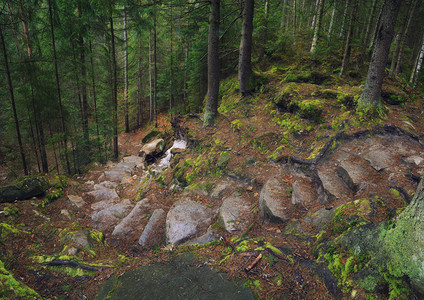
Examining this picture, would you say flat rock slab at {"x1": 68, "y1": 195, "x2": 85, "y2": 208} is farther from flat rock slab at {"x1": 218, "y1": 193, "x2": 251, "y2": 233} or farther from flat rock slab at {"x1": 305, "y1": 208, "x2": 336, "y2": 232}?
flat rock slab at {"x1": 305, "y1": 208, "x2": 336, "y2": 232}

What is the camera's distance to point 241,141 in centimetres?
830

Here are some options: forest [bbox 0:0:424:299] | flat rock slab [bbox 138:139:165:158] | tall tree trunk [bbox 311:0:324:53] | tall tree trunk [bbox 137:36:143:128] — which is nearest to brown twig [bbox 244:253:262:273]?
forest [bbox 0:0:424:299]

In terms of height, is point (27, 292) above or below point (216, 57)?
below

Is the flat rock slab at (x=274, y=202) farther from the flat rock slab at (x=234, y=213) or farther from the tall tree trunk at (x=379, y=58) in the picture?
the tall tree trunk at (x=379, y=58)

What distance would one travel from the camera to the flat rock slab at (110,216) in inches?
266

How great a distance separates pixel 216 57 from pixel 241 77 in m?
1.93

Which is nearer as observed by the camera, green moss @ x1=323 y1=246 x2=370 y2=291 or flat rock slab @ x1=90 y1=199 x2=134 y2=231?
green moss @ x1=323 y1=246 x2=370 y2=291

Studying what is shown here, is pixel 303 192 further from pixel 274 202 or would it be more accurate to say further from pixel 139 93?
pixel 139 93

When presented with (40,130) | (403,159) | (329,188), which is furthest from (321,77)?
(40,130)

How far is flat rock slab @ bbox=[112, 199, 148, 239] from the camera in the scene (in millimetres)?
6178

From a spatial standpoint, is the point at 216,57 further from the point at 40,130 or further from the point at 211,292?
the point at 40,130

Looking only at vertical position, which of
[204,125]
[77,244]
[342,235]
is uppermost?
[342,235]

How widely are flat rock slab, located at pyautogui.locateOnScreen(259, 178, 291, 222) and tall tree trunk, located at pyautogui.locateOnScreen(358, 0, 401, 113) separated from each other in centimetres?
423

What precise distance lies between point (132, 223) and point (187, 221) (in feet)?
6.83
